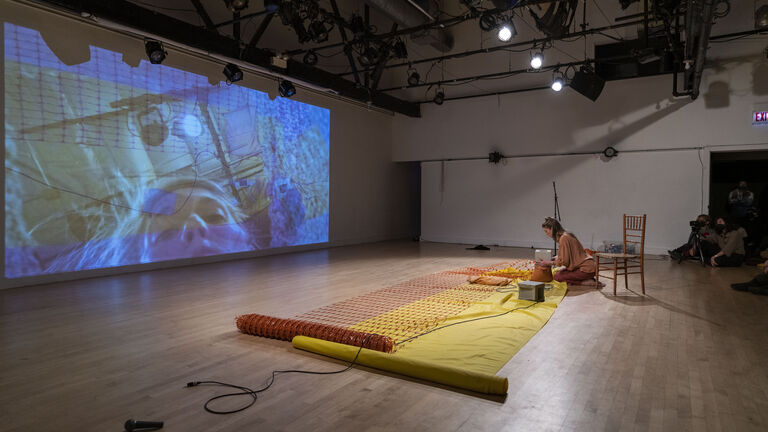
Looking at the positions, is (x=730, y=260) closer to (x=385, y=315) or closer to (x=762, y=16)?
(x=762, y=16)

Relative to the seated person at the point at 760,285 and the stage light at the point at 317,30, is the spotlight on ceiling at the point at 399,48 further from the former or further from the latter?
the seated person at the point at 760,285

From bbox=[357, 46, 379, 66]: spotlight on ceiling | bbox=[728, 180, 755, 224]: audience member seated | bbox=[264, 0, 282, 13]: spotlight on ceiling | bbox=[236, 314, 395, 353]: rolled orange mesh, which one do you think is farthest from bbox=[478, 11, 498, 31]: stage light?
bbox=[728, 180, 755, 224]: audience member seated

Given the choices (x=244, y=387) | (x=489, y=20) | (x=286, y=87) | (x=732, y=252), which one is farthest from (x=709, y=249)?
(x=244, y=387)

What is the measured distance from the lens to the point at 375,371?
292 centimetres

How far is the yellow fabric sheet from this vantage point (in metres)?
2.66

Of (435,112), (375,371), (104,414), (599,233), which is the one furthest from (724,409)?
(435,112)

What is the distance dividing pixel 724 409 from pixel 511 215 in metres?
9.01

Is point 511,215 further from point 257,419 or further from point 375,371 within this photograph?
point 257,419

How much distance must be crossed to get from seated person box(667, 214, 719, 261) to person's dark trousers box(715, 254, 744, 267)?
1.34ft

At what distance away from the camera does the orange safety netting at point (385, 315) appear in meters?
3.33

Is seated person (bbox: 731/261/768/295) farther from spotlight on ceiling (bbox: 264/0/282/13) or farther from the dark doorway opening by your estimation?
spotlight on ceiling (bbox: 264/0/282/13)

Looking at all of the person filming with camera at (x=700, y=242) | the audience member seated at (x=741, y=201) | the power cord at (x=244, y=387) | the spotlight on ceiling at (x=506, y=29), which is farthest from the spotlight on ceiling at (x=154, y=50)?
the audience member seated at (x=741, y=201)

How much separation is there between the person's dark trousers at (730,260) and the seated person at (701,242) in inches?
16.0

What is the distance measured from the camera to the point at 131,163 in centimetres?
657
